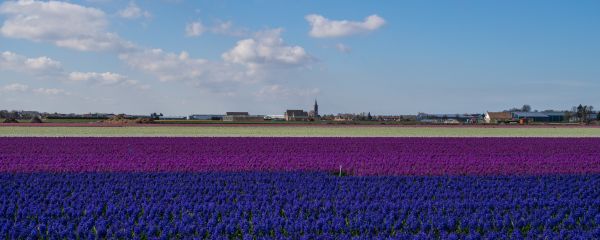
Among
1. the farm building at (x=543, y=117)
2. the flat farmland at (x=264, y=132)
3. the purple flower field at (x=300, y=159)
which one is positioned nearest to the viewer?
Result: the purple flower field at (x=300, y=159)

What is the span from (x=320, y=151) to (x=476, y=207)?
43.6 feet

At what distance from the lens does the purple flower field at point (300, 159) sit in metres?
17.2

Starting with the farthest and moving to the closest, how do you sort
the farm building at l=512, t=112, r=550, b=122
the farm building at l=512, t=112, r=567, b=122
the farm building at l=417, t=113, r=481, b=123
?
the farm building at l=512, t=112, r=567, b=122
the farm building at l=512, t=112, r=550, b=122
the farm building at l=417, t=113, r=481, b=123

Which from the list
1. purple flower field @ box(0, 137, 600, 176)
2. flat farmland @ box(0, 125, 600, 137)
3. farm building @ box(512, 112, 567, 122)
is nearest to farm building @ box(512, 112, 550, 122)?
farm building @ box(512, 112, 567, 122)

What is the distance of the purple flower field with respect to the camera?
679 inches

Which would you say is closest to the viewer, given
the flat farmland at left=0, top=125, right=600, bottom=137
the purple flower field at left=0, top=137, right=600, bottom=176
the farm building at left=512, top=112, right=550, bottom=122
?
the purple flower field at left=0, top=137, right=600, bottom=176

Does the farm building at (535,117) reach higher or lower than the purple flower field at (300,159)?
higher

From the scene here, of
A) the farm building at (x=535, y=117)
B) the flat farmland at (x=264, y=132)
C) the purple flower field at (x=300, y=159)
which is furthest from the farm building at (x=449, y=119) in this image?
the purple flower field at (x=300, y=159)

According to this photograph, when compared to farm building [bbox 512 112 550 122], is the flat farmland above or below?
below

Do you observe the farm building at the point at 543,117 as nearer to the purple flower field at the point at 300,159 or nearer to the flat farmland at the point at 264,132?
the flat farmland at the point at 264,132

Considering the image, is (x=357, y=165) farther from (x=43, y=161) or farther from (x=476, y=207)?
(x=43, y=161)

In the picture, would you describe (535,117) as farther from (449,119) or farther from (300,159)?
(300,159)

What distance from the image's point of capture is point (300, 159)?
2014 centimetres

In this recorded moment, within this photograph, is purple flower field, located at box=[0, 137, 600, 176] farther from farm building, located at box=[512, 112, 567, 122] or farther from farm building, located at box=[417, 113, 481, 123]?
farm building, located at box=[512, 112, 567, 122]
